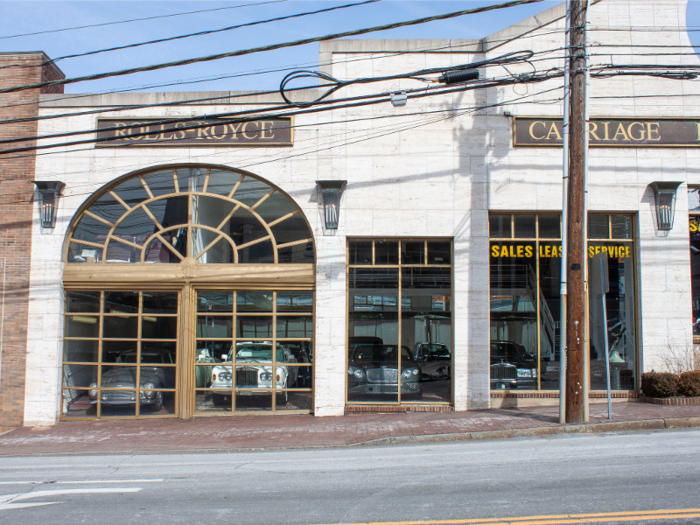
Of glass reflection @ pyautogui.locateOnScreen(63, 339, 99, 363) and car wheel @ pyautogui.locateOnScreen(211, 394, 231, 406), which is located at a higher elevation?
glass reflection @ pyautogui.locateOnScreen(63, 339, 99, 363)

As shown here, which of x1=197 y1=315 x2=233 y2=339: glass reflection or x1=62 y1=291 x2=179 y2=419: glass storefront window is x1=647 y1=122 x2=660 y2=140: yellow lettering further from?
x1=62 y1=291 x2=179 y2=419: glass storefront window

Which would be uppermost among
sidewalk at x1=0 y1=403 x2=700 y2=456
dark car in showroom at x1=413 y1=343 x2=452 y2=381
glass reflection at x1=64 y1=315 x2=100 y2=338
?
glass reflection at x1=64 y1=315 x2=100 y2=338

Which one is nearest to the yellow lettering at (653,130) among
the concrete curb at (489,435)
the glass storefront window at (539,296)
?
the glass storefront window at (539,296)

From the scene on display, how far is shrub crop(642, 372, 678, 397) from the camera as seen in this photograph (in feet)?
36.8

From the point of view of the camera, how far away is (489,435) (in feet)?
31.1

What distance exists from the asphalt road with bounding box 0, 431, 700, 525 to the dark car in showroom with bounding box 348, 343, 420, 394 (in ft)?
11.0

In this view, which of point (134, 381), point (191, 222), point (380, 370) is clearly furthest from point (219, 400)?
point (191, 222)

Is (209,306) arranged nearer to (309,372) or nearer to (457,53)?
(309,372)

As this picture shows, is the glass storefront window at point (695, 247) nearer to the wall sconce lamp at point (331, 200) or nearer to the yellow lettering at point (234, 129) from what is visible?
the wall sconce lamp at point (331, 200)

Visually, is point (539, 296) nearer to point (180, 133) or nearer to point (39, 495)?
point (180, 133)

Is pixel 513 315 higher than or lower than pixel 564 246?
lower

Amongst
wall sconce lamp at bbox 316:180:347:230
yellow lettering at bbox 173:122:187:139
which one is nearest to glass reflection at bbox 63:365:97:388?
yellow lettering at bbox 173:122:187:139

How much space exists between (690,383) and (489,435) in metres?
4.75

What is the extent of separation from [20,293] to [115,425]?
3717 millimetres
